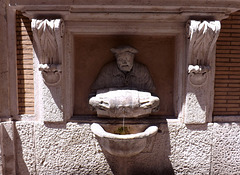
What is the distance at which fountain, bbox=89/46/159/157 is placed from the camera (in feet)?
8.56

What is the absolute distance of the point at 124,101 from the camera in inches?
103

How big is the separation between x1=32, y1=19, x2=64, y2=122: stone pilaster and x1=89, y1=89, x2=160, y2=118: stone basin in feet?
1.58

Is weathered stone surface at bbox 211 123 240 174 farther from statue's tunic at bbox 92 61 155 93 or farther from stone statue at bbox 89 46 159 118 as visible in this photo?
statue's tunic at bbox 92 61 155 93

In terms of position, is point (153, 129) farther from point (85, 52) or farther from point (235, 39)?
point (235, 39)

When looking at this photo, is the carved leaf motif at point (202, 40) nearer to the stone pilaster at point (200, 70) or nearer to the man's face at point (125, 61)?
the stone pilaster at point (200, 70)

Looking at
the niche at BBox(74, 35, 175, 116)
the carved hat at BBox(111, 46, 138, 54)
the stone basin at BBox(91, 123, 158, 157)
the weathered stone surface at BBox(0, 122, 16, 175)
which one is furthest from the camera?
the niche at BBox(74, 35, 175, 116)

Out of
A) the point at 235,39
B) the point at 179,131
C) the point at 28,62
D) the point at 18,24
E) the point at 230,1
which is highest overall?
the point at 230,1

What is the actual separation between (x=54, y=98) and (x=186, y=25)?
185cm

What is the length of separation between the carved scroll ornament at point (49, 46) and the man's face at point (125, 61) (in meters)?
0.74

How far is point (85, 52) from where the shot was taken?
3047 millimetres

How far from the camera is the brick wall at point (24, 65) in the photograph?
9.45 feet

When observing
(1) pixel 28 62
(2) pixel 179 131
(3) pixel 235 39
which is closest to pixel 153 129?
(2) pixel 179 131

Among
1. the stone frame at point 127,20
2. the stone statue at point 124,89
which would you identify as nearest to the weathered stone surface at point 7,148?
the stone frame at point 127,20

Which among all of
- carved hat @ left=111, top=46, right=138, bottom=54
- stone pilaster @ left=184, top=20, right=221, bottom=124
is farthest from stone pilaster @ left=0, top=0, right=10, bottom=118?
stone pilaster @ left=184, top=20, right=221, bottom=124
